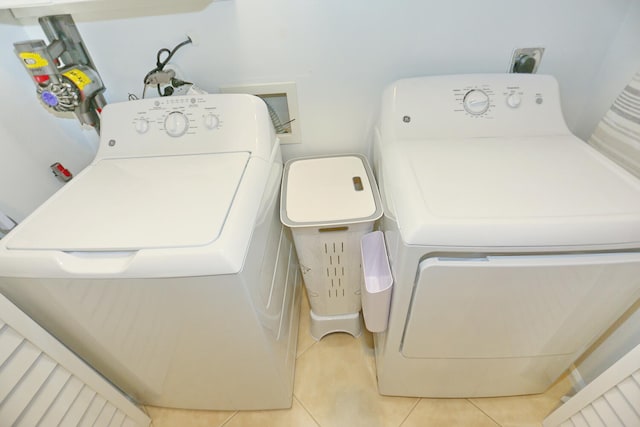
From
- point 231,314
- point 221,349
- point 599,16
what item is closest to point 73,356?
point 221,349

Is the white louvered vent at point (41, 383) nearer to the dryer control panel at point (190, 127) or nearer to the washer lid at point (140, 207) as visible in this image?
the washer lid at point (140, 207)

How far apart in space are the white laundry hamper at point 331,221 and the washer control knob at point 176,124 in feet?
1.27

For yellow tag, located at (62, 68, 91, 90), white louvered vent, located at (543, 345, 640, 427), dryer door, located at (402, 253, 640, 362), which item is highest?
yellow tag, located at (62, 68, 91, 90)

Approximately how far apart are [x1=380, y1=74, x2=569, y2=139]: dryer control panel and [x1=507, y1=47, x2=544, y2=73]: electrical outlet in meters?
0.10

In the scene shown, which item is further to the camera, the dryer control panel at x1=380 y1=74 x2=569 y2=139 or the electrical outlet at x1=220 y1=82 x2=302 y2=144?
the electrical outlet at x1=220 y1=82 x2=302 y2=144

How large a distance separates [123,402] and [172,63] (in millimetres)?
1237

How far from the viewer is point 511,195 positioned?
712 mm

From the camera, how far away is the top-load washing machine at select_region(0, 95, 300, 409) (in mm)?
668

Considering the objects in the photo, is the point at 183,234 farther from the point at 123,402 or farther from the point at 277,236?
the point at 123,402

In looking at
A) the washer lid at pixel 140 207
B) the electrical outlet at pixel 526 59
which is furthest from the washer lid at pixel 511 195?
the washer lid at pixel 140 207

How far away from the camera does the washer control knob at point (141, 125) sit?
102cm

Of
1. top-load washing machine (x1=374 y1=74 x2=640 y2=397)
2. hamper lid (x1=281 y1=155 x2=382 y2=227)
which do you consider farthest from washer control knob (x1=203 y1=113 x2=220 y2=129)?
top-load washing machine (x1=374 y1=74 x2=640 y2=397)

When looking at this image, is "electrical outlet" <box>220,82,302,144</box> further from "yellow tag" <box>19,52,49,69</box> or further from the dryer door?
the dryer door

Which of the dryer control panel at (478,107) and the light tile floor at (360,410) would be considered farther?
the light tile floor at (360,410)
